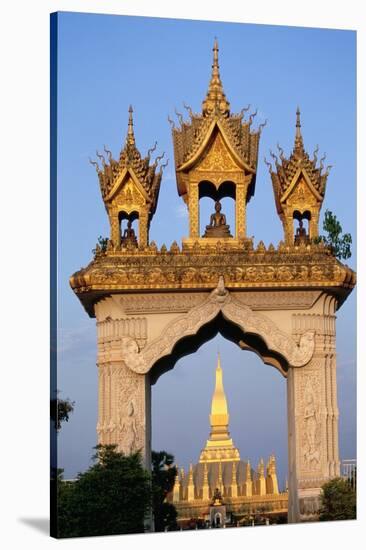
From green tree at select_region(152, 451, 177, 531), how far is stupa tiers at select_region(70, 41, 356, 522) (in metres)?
0.40

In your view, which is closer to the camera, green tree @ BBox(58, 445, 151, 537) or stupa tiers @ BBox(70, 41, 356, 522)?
green tree @ BBox(58, 445, 151, 537)

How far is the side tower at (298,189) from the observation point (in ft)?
65.8

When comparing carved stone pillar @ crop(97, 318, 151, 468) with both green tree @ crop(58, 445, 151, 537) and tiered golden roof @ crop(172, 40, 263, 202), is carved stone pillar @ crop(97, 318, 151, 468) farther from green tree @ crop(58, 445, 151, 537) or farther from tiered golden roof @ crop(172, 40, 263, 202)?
tiered golden roof @ crop(172, 40, 263, 202)

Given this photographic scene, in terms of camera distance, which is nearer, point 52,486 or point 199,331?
point 52,486

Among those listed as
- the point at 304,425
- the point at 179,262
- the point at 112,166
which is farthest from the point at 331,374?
the point at 112,166

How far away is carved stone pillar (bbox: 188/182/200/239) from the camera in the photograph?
787 inches

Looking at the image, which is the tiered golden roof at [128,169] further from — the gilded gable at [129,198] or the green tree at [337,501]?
the green tree at [337,501]

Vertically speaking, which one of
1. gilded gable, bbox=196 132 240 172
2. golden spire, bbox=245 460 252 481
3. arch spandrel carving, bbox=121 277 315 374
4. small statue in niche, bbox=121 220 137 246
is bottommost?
golden spire, bbox=245 460 252 481

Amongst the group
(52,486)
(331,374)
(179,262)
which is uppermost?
(179,262)

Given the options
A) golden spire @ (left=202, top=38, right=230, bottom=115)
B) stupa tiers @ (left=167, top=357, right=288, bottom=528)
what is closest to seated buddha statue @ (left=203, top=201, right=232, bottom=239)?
golden spire @ (left=202, top=38, right=230, bottom=115)

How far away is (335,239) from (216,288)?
149cm

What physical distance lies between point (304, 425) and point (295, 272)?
5.70ft

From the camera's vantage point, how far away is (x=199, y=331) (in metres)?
20.0

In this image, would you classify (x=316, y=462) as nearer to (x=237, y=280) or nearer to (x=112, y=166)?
(x=237, y=280)
